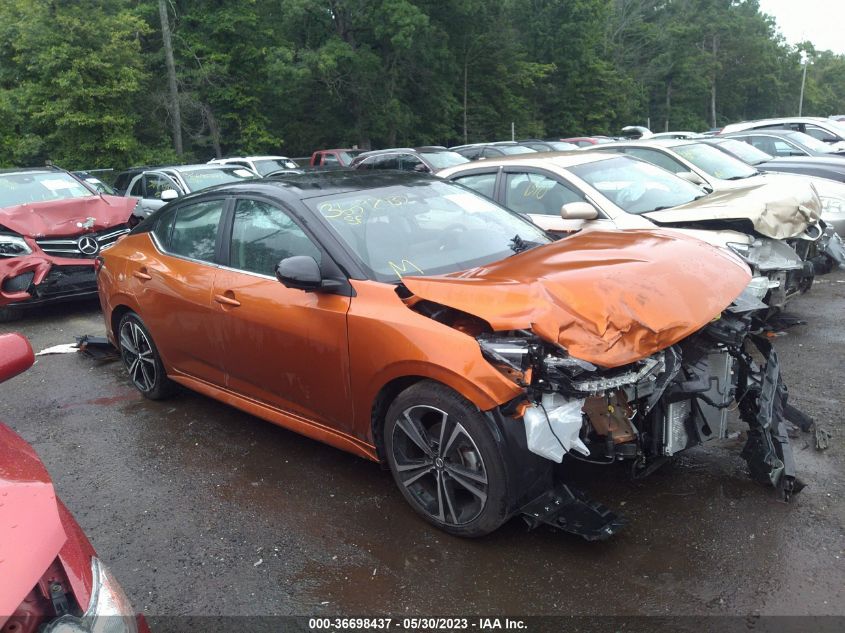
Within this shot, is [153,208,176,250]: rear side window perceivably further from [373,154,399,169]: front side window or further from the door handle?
[373,154,399,169]: front side window

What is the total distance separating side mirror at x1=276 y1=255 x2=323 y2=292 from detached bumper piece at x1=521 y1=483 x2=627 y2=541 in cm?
158

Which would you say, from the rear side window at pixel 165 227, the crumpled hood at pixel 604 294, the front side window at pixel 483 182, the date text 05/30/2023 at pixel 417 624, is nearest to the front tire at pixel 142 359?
the rear side window at pixel 165 227

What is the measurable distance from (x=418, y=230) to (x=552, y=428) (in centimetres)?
164

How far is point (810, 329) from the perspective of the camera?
21.0 ft

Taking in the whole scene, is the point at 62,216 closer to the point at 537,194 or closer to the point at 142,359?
the point at 142,359

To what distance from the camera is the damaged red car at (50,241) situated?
7.76m

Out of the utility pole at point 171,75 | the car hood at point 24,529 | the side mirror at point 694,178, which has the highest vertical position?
the utility pole at point 171,75

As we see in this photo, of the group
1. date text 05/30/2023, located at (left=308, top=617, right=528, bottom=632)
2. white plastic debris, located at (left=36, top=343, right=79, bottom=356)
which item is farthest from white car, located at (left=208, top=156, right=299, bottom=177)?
date text 05/30/2023, located at (left=308, top=617, right=528, bottom=632)

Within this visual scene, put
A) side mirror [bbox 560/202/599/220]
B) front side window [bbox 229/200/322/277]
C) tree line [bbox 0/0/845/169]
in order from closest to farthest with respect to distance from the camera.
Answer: front side window [bbox 229/200/322/277] < side mirror [bbox 560/202/599/220] < tree line [bbox 0/0/845/169]

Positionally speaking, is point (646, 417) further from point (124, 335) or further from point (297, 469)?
point (124, 335)

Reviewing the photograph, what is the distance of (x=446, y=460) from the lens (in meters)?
3.30

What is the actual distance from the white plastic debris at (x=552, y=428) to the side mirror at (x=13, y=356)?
2.01 m

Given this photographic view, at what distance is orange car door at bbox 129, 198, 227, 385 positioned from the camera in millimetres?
4539

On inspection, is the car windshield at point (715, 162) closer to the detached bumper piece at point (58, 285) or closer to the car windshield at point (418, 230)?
the car windshield at point (418, 230)
